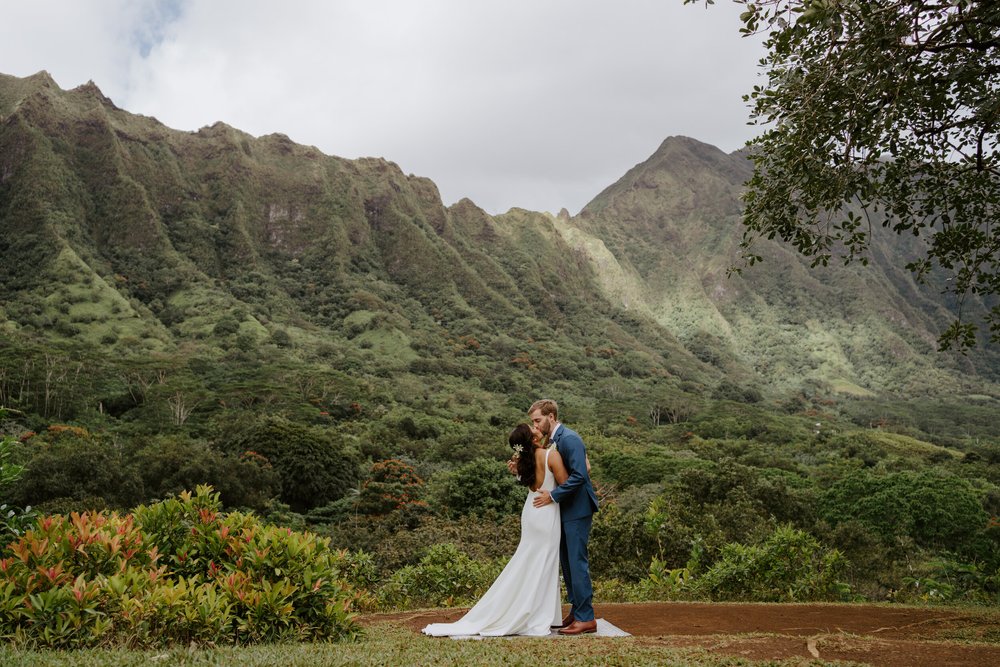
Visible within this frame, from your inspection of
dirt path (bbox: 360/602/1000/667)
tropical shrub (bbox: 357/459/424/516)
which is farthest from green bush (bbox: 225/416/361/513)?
dirt path (bbox: 360/602/1000/667)

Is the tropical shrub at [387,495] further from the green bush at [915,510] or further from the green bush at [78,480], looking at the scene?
the green bush at [915,510]

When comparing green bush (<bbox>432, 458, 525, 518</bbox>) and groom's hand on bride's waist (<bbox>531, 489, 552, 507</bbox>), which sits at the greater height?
groom's hand on bride's waist (<bbox>531, 489, 552, 507</bbox>)

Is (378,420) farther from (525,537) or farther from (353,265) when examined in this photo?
(353,265)

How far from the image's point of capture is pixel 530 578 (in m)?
5.92

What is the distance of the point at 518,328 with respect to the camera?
10831 cm

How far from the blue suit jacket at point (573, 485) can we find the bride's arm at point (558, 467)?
1.4 inches

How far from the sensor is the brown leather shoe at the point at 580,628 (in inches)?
230

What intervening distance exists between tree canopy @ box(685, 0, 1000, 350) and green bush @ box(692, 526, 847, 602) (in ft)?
10.6

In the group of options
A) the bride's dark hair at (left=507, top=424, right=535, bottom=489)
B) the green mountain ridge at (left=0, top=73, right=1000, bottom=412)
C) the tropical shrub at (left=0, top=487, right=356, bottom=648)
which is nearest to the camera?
the tropical shrub at (left=0, top=487, right=356, bottom=648)

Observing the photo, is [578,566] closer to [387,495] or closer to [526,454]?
[526,454]

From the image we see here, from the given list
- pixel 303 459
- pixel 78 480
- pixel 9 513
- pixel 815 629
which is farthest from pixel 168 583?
pixel 303 459

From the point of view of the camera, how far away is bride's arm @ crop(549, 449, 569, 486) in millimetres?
5977

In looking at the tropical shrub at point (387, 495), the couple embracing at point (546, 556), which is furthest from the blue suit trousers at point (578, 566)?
the tropical shrub at point (387, 495)

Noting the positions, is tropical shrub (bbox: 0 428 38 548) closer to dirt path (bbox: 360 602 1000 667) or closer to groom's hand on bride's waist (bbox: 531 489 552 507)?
dirt path (bbox: 360 602 1000 667)
